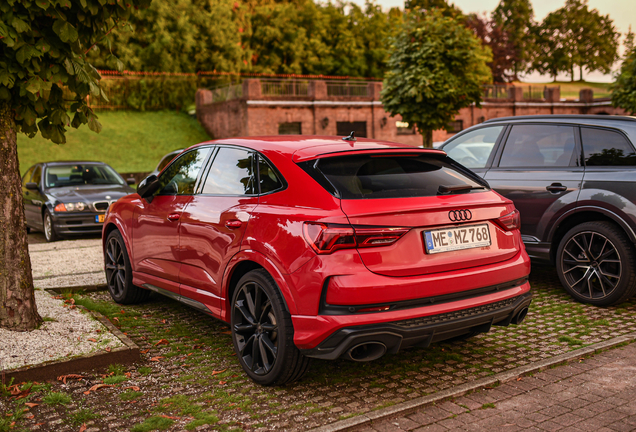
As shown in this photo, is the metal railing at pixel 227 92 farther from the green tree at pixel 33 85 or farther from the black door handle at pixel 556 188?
the green tree at pixel 33 85

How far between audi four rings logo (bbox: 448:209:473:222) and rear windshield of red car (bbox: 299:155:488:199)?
6.8 inches

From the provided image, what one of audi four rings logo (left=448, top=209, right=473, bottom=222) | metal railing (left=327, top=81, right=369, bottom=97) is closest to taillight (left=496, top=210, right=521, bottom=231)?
audi four rings logo (left=448, top=209, right=473, bottom=222)

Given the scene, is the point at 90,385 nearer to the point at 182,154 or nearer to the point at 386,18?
the point at 182,154

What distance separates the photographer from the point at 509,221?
168 inches

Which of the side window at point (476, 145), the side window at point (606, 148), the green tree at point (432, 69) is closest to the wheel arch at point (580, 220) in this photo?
the side window at point (606, 148)

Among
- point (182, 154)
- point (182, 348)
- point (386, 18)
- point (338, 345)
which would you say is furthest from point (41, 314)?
point (386, 18)

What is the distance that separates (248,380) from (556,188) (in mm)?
4074

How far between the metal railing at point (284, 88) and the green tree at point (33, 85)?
1234 inches

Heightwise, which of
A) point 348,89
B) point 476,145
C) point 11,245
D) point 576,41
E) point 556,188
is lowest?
point 11,245

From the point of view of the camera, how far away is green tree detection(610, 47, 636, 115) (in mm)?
23078

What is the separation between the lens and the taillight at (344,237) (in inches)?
139

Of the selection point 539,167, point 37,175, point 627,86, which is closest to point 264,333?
point 539,167

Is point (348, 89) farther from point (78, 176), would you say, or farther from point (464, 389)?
point (464, 389)

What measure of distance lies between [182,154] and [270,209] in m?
1.99
